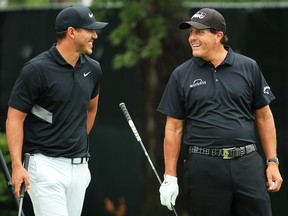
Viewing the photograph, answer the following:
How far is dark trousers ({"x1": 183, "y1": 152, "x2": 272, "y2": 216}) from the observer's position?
6.64 meters

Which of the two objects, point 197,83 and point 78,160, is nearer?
point 197,83

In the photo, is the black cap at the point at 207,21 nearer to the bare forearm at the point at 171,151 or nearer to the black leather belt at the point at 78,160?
the bare forearm at the point at 171,151

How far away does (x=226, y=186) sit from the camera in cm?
664

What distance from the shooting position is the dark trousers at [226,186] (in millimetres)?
6645

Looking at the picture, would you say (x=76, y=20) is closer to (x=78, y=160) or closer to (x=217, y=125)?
(x=78, y=160)

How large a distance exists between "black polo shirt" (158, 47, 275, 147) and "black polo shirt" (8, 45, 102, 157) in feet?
2.14

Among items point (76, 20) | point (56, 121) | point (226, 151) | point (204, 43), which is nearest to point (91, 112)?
point (56, 121)

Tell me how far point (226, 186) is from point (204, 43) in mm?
1037

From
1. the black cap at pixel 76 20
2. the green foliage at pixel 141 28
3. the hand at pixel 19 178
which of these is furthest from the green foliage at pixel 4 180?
the hand at pixel 19 178

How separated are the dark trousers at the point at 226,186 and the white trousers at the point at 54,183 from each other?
841mm

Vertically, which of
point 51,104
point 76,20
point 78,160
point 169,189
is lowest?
point 169,189

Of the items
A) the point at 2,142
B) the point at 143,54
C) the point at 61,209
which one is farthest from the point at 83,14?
the point at 2,142

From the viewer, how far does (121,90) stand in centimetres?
1111

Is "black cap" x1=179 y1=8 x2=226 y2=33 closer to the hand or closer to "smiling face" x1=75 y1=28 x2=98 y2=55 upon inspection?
"smiling face" x1=75 y1=28 x2=98 y2=55
